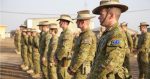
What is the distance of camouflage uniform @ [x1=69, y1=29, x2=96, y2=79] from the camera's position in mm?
5621

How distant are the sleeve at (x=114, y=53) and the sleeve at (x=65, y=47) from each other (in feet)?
10.2

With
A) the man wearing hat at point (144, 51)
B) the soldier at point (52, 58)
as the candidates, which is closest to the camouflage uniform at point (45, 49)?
the soldier at point (52, 58)

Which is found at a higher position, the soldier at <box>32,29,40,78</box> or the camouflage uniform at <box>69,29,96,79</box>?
the camouflage uniform at <box>69,29,96,79</box>

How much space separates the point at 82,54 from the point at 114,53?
1711 millimetres

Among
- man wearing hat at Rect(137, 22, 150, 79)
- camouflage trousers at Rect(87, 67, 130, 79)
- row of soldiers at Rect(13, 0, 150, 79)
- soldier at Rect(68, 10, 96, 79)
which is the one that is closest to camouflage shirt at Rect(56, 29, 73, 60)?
row of soldiers at Rect(13, 0, 150, 79)

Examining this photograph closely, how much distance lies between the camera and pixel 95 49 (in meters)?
5.84

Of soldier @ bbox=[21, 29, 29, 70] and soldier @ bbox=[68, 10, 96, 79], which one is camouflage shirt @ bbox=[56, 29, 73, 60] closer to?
soldier @ bbox=[68, 10, 96, 79]

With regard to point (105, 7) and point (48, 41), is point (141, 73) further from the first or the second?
point (105, 7)

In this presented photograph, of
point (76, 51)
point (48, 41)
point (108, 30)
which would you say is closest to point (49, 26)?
point (48, 41)

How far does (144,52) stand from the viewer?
371 inches

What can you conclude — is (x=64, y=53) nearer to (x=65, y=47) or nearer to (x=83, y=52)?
(x=65, y=47)

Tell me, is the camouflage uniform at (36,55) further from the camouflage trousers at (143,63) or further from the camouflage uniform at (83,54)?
the camouflage uniform at (83,54)

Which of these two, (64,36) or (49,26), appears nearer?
(64,36)

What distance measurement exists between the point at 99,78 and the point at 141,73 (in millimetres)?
Result: 5991
